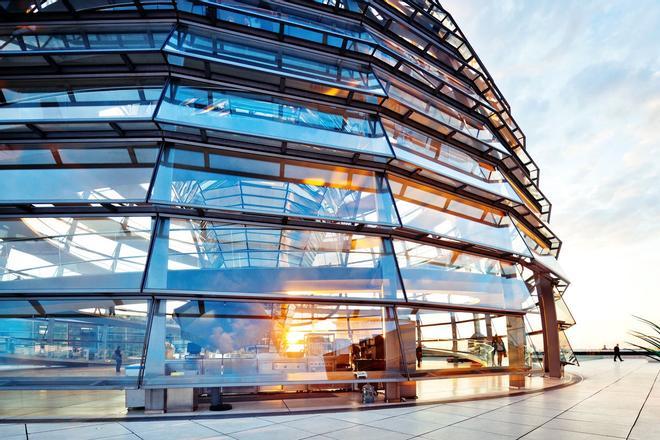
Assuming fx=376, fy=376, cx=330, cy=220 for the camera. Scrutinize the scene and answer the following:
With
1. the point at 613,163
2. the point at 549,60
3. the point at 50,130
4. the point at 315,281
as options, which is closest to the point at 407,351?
the point at 315,281

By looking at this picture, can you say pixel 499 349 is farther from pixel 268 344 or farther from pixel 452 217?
pixel 268 344

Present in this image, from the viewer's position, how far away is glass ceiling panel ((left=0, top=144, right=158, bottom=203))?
9031mm

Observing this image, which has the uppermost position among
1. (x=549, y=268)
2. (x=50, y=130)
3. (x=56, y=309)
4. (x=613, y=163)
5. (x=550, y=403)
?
(x=613, y=163)

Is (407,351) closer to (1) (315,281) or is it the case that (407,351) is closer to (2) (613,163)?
(1) (315,281)

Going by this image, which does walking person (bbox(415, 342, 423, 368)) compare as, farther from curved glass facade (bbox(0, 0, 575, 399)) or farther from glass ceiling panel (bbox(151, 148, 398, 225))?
glass ceiling panel (bbox(151, 148, 398, 225))

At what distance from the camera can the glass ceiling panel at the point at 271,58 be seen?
10633mm

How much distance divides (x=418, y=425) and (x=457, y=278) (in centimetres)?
602

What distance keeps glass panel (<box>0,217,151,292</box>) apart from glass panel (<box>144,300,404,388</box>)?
142cm

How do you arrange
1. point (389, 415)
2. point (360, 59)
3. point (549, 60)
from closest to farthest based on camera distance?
1. point (389, 415)
2. point (360, 59)
3. point (549, 60)

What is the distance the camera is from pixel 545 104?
13850cm

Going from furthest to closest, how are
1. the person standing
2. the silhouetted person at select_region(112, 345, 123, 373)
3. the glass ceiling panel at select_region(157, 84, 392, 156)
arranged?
the person standing → the glass ceiling panel at select_region(157, 84, 392, 156) → the silhouetted person at select_region(112, 345, 123, 373)

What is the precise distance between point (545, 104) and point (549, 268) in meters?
148

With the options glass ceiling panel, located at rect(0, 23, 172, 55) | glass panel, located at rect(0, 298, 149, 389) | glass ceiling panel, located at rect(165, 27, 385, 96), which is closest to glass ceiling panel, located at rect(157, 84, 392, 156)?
glass ceiling panel, located at rect(165, 27, 385, 96)

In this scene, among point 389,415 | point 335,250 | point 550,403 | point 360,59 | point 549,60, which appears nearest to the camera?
point 389,415
